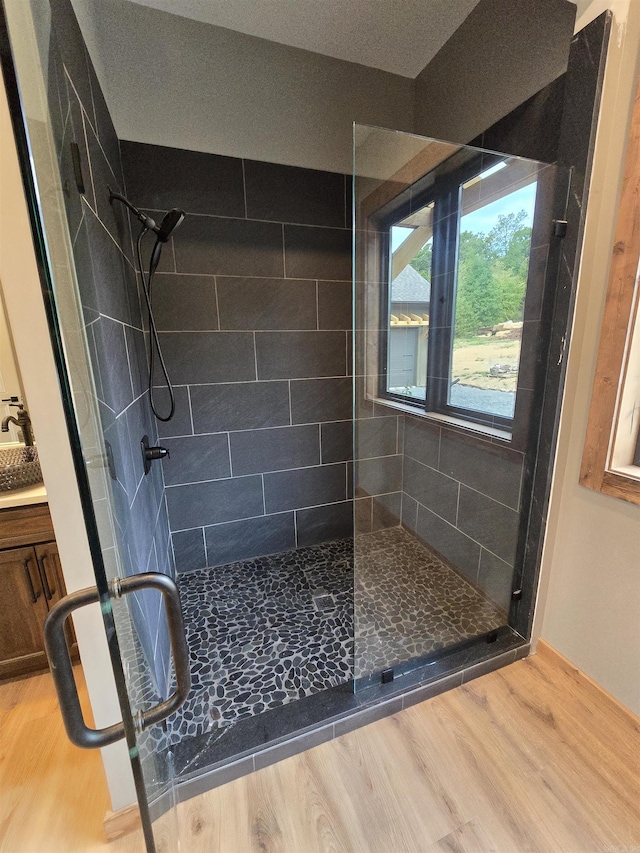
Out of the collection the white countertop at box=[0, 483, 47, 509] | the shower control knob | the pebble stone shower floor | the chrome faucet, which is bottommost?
the pebble stone shower floor

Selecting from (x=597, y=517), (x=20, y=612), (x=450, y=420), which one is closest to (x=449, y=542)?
(x=450, y=420)

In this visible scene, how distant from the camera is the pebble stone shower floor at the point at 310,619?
1.40 meters

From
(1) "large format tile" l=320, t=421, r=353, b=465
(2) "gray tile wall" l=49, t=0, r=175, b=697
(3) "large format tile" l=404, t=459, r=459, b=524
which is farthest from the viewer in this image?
(1) "large format tile" l=320, t=421, r=353, b=465

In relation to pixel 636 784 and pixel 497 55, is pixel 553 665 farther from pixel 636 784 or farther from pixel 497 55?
pixel 497 55

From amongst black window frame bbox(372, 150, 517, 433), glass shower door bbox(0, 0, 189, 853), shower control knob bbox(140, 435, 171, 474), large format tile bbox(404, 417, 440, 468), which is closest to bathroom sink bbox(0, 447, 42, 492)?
shower control knob bbox(140, 435, 171, 474)

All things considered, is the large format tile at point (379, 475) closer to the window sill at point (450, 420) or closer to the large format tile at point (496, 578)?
the window sill at point (450, 420)

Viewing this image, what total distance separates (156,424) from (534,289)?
187 cm

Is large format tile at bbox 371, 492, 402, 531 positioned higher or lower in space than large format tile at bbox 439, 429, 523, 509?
lower

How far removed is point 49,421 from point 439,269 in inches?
74.0

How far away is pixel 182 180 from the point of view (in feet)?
5.67

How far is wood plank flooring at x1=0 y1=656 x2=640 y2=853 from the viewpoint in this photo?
38.8 inches

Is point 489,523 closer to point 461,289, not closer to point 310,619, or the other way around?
point 310,619

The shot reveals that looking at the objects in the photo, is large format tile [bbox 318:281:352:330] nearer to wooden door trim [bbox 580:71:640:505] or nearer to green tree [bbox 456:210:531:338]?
green tree [bbox 456:210:531:338]

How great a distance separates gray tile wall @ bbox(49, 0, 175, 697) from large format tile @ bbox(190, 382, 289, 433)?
0.40m
